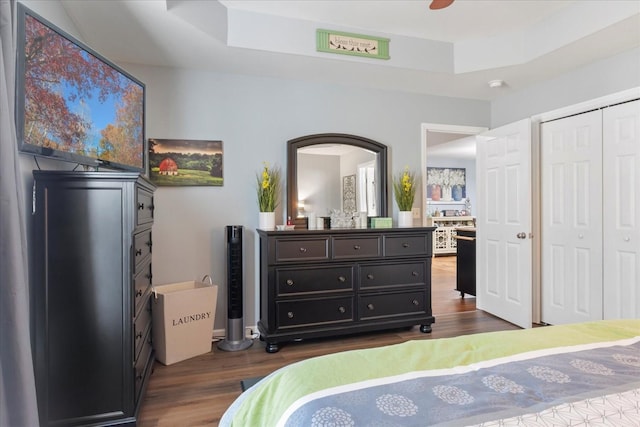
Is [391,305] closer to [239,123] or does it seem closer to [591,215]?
[591,215]

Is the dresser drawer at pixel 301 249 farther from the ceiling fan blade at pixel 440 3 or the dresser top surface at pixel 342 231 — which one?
the ceiling fan blade at pixel 440 3

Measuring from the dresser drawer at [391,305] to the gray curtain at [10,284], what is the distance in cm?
239

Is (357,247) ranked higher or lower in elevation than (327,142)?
lower

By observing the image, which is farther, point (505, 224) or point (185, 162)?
point (505, 224)

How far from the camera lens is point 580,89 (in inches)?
125

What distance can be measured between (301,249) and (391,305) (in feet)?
3.30

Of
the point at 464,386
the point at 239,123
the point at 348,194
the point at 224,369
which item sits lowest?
the point at 224,369

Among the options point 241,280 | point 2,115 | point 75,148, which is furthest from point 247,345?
point 2,115

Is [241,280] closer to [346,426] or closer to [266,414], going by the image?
[266,414]

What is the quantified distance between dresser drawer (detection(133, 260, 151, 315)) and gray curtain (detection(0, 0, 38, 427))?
2.41 ft

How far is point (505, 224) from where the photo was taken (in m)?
3.65

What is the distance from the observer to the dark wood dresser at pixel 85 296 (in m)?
1.68

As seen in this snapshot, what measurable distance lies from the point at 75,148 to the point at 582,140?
3810mm

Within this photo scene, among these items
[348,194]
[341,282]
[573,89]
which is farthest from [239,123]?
[573,89]
